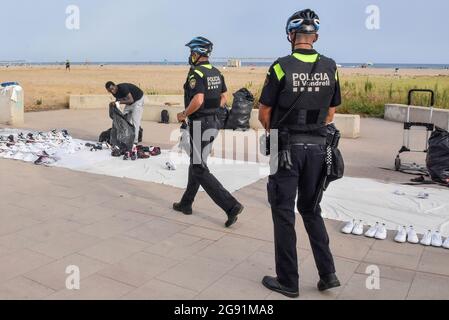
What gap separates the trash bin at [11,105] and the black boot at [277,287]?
1147 centimetres

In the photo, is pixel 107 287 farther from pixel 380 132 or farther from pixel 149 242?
pixel 380 132

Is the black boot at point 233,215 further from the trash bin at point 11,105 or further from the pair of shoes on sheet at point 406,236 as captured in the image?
the trash bin at point 11,105

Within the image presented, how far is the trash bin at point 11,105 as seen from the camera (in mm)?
13125

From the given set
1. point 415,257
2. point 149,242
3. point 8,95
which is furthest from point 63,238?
point 8,95

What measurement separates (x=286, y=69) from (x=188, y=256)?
6.72 feet

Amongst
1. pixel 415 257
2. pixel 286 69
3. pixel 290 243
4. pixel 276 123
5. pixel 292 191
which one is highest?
pixel 286 69

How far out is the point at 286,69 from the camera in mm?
3381

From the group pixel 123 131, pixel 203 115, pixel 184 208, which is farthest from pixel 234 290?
pixel 123 131

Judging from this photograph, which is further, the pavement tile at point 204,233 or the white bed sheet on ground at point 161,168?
the white bed sheet on ground at point 161,168

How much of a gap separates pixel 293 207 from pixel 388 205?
3.09 m

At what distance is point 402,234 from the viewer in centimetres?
500

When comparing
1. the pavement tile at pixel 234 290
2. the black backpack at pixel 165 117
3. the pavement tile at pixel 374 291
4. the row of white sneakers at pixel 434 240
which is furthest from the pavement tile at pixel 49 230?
the black backpack at pixel 165 117

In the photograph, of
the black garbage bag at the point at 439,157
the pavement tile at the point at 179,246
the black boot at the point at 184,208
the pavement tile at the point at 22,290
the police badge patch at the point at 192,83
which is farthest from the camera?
the black garbage bag at the point at 439,157

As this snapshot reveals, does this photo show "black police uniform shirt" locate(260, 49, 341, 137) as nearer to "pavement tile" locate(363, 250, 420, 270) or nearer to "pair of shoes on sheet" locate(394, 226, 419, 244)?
"pavement tile" locate(363, 250, 420, 270)
